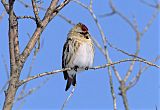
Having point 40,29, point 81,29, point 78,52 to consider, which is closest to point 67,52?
point 78,52

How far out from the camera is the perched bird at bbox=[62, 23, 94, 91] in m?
5.26

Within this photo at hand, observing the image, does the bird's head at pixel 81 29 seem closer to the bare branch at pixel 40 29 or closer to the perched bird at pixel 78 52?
the perched bird at pixel 78 52

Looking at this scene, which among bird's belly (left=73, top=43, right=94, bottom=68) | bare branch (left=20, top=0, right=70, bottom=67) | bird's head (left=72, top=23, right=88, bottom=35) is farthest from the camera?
bird's head (left=72, top=23, right=88, bottom=35)

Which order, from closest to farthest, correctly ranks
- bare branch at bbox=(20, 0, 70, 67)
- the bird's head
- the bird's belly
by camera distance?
bare branch at bbox=(20, 0, 70, 67)
the bird's belly
the bird's head

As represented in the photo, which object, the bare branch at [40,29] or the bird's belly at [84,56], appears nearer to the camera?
the bare branch at [40,29]

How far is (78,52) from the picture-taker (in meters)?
5.26

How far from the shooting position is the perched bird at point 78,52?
526 centimetres

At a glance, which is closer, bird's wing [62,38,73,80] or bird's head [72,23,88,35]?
bird's wing [62,38,73,80]

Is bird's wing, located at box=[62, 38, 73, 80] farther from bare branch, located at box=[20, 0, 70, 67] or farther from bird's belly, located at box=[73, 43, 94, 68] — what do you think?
bare branch, located at box=[20, 0, 70, 67]

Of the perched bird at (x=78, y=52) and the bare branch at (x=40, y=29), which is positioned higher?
the perched bird at (x=78, y=52)

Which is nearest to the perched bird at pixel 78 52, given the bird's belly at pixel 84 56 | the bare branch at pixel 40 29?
the bird's belly at pixel 84 56

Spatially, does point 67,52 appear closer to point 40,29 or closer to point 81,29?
point 81,29

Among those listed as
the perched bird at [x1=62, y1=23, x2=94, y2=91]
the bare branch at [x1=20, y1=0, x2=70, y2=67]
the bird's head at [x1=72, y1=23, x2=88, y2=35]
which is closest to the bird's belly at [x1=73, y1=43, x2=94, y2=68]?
the perched bird at [x1=62, y1=23, x2=94, y2=91]

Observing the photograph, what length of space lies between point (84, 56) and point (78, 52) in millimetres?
101
